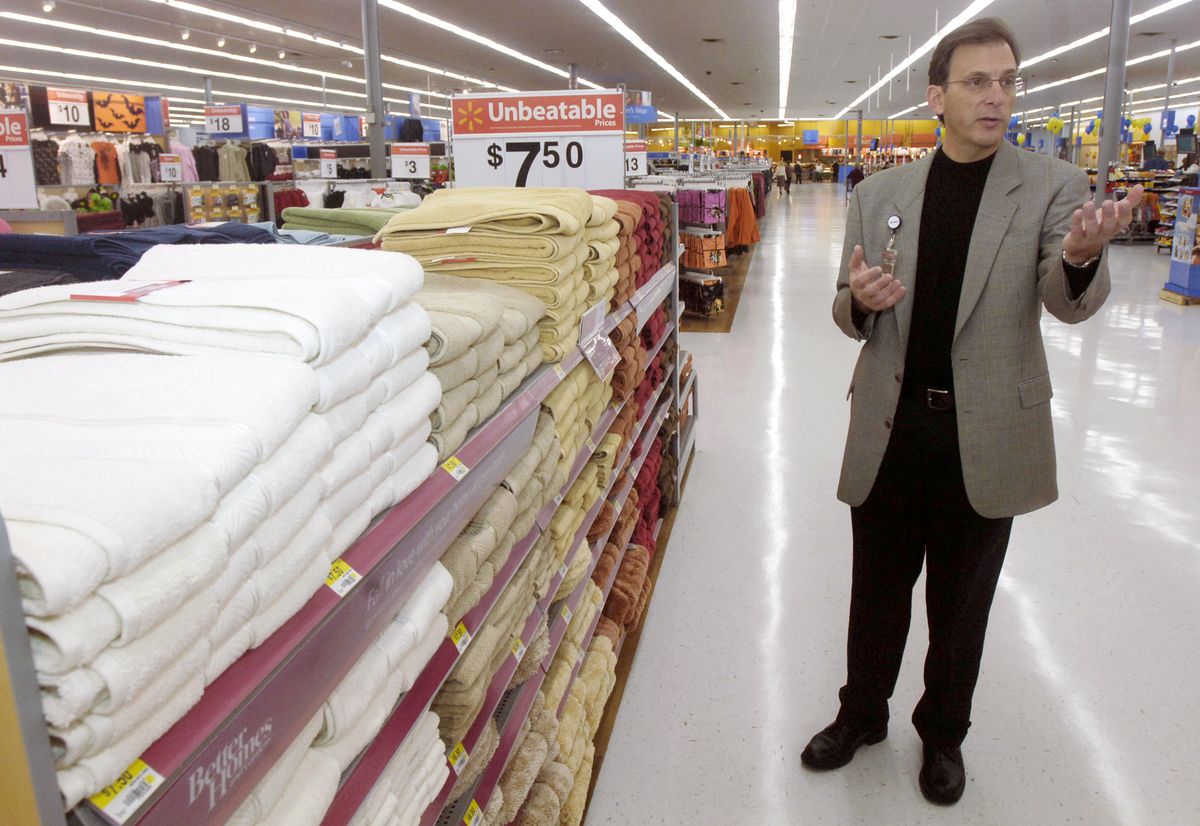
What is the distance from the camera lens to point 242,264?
1.36 m

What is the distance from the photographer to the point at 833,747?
8.67 ft

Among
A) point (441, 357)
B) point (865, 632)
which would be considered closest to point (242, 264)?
point (441, 357)

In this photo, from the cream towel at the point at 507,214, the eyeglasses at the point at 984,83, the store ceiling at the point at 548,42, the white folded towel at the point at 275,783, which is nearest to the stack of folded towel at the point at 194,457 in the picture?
the white folded towel at the point at 275,783

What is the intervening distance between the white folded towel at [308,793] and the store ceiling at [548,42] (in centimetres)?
1570

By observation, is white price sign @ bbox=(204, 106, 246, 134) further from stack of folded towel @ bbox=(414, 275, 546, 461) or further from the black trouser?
the black trouser

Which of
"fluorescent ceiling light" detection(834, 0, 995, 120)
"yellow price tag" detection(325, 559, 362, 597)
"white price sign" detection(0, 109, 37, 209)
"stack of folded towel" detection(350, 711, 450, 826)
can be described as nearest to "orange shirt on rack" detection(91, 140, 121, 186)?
"white price sign" detection(0, 109, 37, 209)

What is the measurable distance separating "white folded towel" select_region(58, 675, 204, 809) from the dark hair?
2.03 metres

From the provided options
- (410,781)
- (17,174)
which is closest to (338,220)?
(410,781)

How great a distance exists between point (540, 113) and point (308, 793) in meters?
3.62

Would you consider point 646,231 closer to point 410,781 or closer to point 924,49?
point 410,781

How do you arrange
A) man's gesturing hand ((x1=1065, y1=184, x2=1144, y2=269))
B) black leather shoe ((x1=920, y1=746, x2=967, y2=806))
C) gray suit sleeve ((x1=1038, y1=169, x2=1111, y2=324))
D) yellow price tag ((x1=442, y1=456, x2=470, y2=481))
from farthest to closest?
1. black leather shoe ((x1=920, y1=746, x2=967, y2=806))
2. gray suit sleeve ((x1=1038, y1=169, x2=1111, y2=324))
3. man's gesturing hand ((x1=1065, y1=184, x2=1144, y2=269))
4. yellow price tag ((x1=442, y1=456, x2=470, y2=481))

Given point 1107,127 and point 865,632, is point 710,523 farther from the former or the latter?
point 1107,127

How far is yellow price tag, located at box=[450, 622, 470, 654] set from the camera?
1.47 metres

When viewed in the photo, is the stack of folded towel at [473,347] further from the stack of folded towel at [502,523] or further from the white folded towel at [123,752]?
the white folded towel at [123,752]
